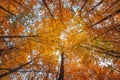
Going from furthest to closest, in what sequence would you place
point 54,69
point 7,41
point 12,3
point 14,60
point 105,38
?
point 54,69 < point 14,60 < point 7,41 < point 105,38 < point 12,3

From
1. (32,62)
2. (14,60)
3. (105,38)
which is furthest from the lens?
(32,62)

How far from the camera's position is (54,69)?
1281 cm

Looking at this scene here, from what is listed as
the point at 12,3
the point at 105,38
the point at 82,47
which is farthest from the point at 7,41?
the point at 105,38

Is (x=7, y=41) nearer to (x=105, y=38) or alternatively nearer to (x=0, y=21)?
(x=0, y=21)

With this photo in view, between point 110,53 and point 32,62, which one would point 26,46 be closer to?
point 32,62

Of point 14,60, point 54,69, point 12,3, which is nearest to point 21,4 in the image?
point 12,3

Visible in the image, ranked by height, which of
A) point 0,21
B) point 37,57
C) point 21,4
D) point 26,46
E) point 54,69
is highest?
point 21,4

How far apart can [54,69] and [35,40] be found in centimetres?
461

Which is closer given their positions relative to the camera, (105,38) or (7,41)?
(105,38)

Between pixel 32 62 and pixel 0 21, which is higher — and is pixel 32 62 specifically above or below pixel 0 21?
below

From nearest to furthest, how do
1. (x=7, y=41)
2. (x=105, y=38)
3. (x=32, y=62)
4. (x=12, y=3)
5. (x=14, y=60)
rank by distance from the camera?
(x=12, y=3), (x=105, y=38), (x=7, y=41), (x=14, y=60), (x=32, y=62)

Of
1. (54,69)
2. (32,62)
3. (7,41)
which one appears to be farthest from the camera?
(54,69)

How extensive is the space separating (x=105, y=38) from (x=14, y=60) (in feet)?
16.5

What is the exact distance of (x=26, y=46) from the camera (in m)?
9.20
